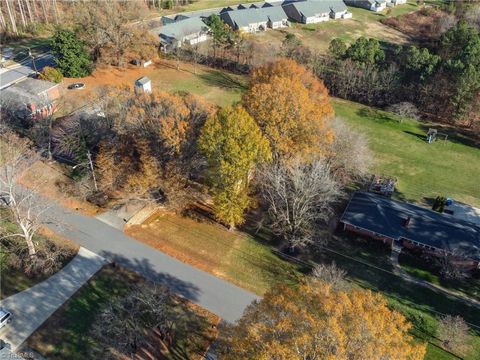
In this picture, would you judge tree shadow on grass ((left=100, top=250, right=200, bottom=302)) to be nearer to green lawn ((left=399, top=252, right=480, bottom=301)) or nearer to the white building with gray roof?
green lawn ((left=399, top=252, right=480, bottom=301))

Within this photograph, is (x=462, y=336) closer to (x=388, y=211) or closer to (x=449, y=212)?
(x=388, y=211)

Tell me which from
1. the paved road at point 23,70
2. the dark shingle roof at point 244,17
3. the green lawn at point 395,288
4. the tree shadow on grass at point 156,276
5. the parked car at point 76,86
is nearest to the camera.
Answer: the green lawn at point 395,288

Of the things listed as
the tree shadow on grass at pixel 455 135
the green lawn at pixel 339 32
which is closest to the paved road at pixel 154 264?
the tree shadow on grass at pixel 455 135

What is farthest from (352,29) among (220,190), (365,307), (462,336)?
(365,307)

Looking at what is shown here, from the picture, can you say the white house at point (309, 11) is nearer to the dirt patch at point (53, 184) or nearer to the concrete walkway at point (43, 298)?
the dirt patch at point (53, 184)

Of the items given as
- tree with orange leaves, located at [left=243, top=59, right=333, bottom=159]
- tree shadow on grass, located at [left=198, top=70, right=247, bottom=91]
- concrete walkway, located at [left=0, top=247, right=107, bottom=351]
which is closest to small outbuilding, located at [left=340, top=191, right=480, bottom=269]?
tree with orange leaves, located at [left=243, top=59, right=333, bottom=159]

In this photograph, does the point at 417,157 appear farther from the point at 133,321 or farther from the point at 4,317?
the point at 4,317
